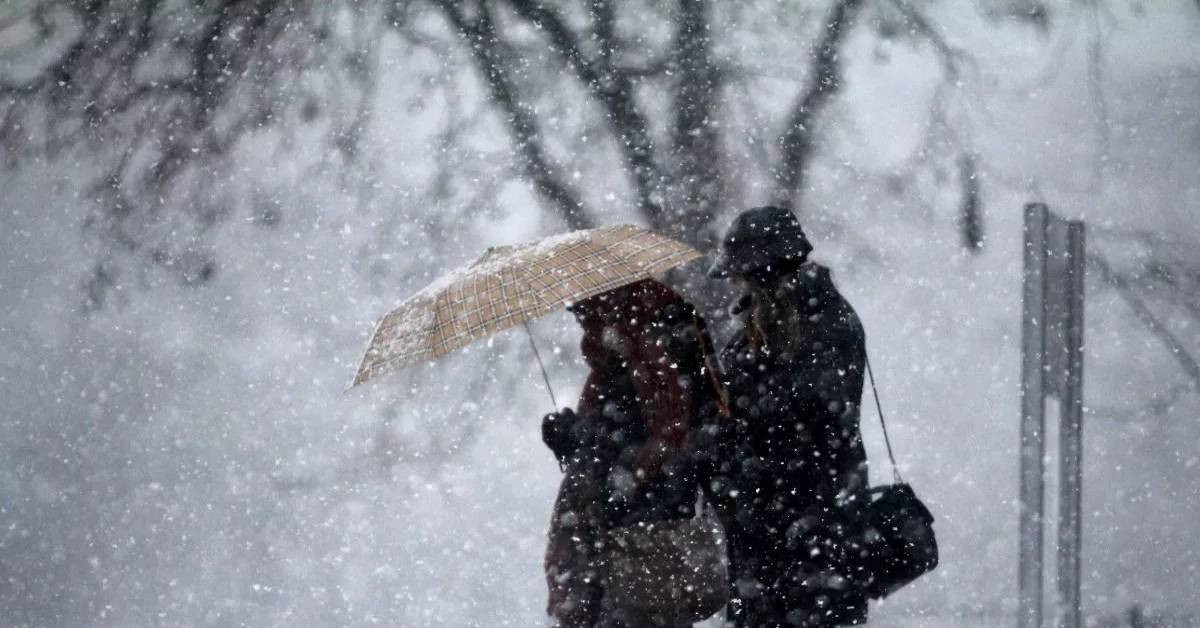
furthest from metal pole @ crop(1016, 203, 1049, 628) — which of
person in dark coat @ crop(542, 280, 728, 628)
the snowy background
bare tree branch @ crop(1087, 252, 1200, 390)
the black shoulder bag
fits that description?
bare tree branch @ crop(1087, 252, 1200, 390)

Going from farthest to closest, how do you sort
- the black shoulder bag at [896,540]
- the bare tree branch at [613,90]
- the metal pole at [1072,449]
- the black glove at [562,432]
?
the bare tree branch at [613,90]
the metal pole at [1072,449]
the black glove at [562,432]
the black shoulder bag at [896,540]

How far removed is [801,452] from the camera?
3.35 m

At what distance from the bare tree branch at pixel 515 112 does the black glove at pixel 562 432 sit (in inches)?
99.9

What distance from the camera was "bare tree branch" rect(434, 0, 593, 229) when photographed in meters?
5.97

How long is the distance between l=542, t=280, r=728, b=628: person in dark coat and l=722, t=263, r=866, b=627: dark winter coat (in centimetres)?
14

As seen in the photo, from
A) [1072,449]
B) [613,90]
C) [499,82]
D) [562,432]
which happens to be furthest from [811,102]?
[562,432]

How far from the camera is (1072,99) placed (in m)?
12.4

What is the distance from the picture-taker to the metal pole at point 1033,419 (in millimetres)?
3951

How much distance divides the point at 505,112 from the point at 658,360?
318 cm

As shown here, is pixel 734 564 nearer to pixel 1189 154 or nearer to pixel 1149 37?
pixel 1149 37

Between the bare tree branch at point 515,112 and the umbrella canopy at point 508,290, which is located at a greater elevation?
the bare tree branch at point 515,112

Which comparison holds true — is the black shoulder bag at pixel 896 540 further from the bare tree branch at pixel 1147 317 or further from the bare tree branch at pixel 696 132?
the bare tree branch at pixel 1147 317

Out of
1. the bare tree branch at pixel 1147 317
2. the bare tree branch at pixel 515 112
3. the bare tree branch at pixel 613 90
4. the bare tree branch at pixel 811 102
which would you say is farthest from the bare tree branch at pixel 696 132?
the bare tree branch at pixel 1147 317

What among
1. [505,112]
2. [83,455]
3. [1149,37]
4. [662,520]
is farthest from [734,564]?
[83,455]
